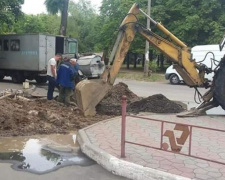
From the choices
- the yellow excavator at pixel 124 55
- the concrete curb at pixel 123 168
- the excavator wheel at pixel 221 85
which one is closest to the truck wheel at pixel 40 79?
the yellow excavator at pixel 124 55

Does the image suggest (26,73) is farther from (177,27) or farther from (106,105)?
(177,27)

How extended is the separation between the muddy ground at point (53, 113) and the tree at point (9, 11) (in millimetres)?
12511

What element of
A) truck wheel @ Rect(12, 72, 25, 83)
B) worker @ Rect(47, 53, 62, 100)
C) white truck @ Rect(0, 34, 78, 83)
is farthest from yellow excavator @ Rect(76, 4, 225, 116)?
truck wheel @ Rect(12, 72, 25, 83)

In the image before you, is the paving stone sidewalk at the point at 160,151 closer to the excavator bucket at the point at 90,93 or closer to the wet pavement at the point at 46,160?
the wet pavement at the point at 46,160

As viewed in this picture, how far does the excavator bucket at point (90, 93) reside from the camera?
381 inches

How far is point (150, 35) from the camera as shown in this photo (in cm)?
1012

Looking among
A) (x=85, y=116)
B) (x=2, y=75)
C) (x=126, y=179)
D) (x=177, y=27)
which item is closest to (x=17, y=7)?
(x=2, y=75)

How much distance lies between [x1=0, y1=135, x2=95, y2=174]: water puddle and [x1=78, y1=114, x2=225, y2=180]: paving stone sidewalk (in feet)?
1.47

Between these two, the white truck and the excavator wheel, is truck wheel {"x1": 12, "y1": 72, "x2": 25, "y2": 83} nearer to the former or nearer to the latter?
the white truck

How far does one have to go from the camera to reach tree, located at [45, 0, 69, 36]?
29341mm

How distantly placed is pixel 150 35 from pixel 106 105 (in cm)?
285

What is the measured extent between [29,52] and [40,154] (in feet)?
46.5

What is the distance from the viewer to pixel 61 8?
30125 mm

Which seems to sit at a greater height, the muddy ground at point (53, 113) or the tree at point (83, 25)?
the tree at point (83, 25)
